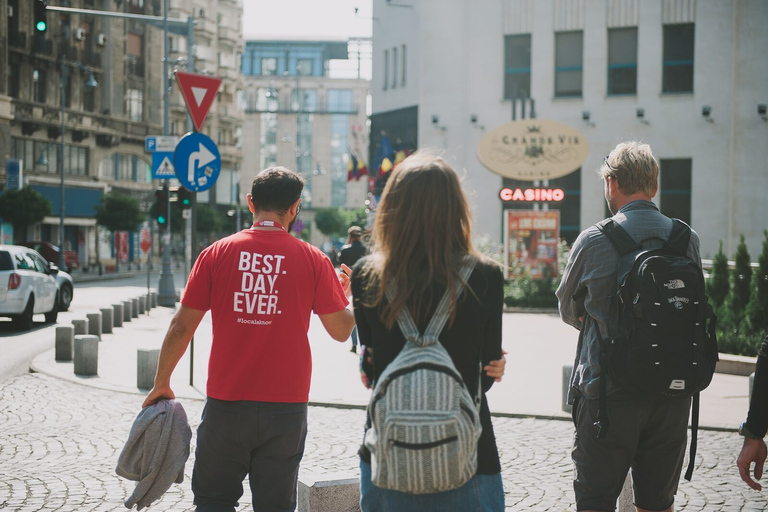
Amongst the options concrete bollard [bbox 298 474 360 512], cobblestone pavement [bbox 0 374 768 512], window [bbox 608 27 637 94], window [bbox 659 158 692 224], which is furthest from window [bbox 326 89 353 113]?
concrete bollard [bbox 298 474 360 512]

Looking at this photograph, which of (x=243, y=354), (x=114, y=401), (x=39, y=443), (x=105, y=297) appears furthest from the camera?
(x=105, y=297)

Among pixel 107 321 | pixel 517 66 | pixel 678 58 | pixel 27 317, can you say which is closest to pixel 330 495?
pixel 107 321

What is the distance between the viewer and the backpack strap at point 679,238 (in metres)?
3.44

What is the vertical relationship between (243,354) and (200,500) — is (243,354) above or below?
above

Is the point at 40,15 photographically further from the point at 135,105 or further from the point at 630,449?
the point at 135,105

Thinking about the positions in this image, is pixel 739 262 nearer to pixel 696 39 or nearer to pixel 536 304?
pixel 536 304

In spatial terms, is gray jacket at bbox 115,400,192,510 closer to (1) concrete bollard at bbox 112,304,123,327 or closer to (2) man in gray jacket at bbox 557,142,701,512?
(2) man in gray jacket at bbox 557,142,701,512

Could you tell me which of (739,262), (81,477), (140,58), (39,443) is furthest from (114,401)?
(140,58)

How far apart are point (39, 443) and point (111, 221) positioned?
137ft

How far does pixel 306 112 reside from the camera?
112062mm

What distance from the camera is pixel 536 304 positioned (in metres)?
23.8

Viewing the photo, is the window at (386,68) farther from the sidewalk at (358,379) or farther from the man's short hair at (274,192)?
the man's short hair at (274,192)

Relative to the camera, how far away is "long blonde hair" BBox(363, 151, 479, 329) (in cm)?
265

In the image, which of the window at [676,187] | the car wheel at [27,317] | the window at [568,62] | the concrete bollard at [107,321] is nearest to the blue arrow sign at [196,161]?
the concrete bollard at [107,321]
